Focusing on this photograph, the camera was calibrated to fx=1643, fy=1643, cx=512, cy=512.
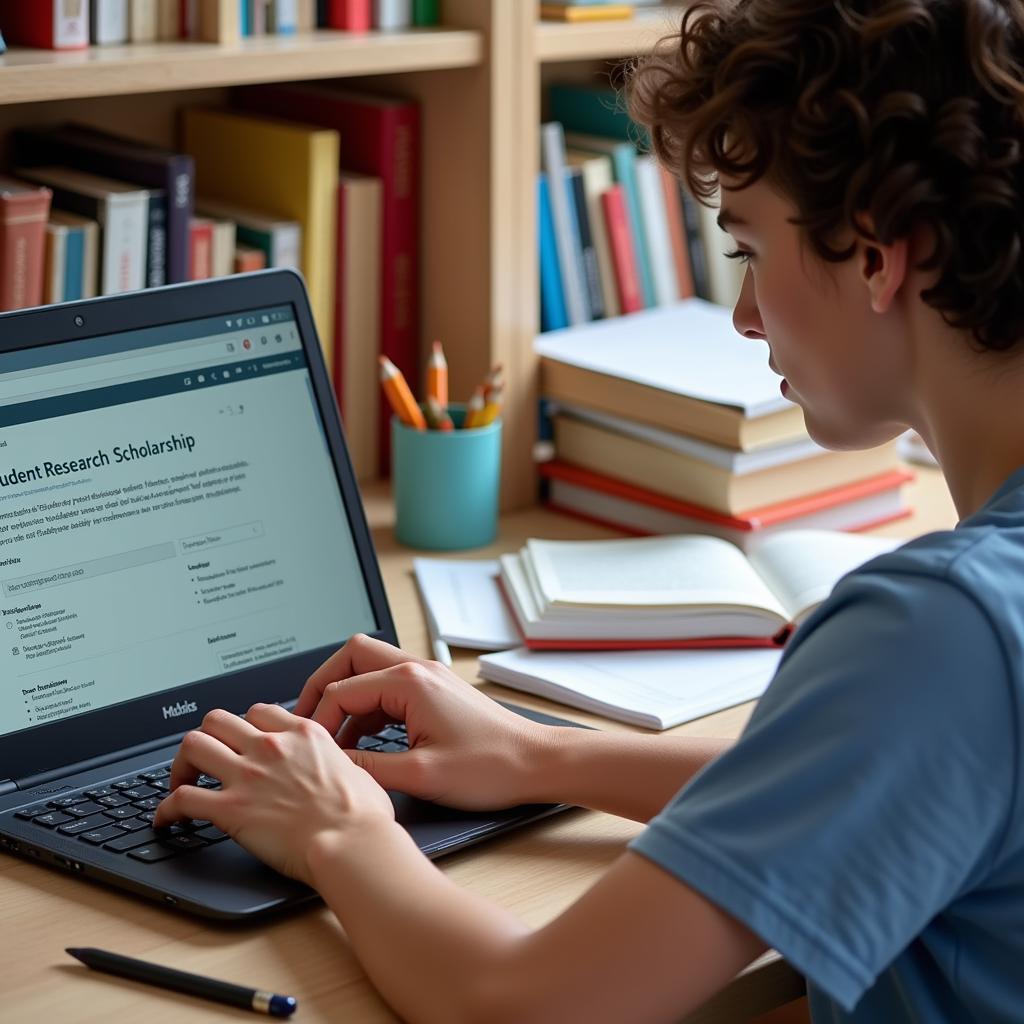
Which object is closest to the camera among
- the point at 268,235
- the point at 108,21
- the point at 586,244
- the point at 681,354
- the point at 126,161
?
the point at 108,21

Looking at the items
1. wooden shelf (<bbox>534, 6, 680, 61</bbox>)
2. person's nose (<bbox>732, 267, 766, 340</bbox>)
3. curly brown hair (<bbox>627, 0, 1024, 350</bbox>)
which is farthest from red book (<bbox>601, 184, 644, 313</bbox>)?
curly brown hair (<bbox>627, 0, 1024, 350</bbox>)

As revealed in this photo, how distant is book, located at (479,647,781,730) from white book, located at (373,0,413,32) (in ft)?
2.06

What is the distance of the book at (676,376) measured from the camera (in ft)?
5.01

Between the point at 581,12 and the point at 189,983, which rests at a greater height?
the point at 581,12

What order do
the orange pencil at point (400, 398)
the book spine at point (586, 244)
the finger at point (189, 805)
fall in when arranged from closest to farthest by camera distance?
the finger at point (189, 805) < the orange pencil at point (400, 398) < the book spine at point (586, 244)

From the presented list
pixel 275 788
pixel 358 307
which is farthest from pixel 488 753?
pixel 358 307

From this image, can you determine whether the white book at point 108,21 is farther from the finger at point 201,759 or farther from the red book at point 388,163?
the finger at point 201,759

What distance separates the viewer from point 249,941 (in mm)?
874

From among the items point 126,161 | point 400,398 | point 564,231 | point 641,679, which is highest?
point 126,161

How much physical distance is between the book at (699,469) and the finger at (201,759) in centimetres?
69

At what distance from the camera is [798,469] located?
1.58m

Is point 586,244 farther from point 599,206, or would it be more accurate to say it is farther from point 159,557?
point 159,557

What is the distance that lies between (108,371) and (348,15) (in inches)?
21.6

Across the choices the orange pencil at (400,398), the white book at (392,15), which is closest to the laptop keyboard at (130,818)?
the orange pencil at (400,398)
